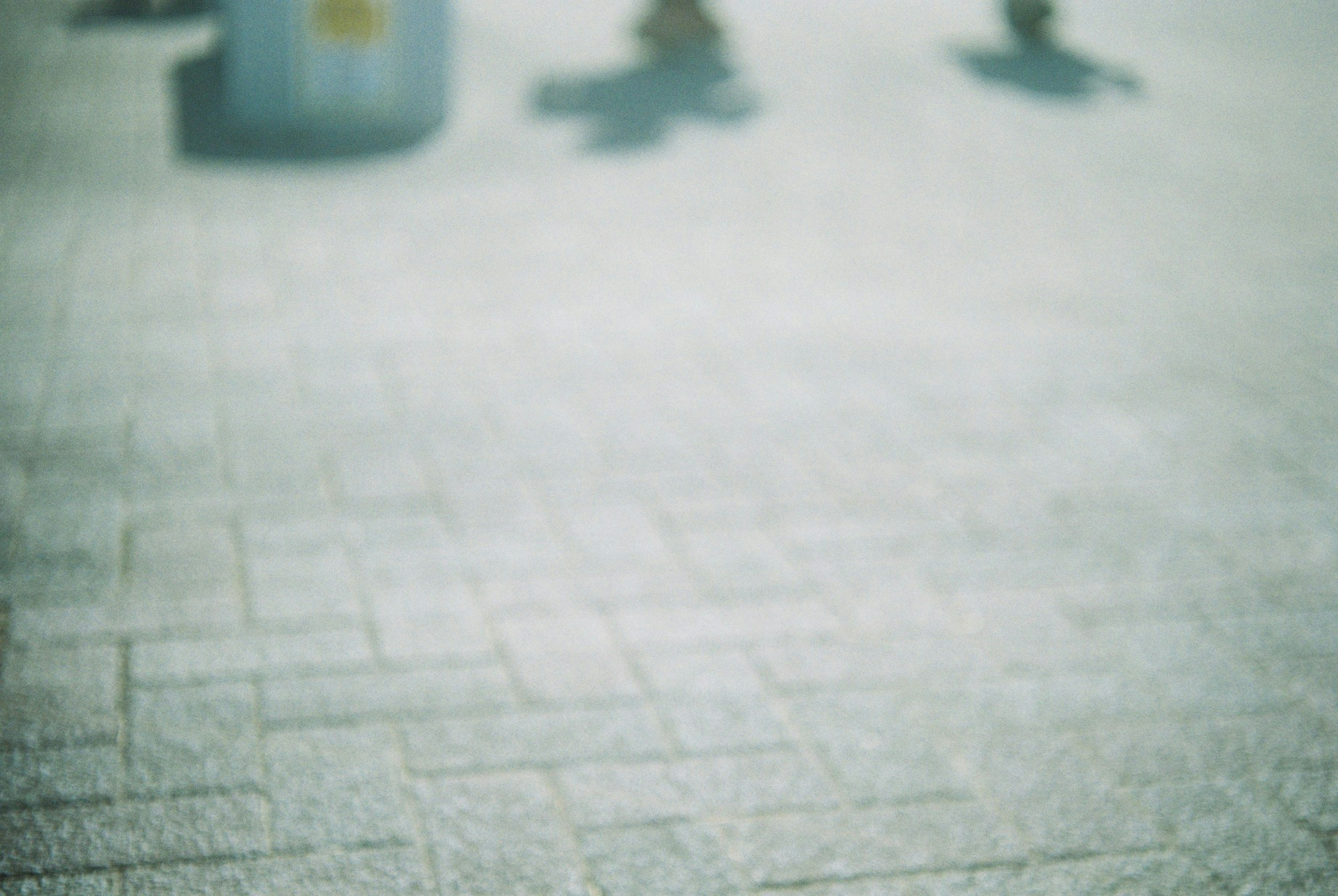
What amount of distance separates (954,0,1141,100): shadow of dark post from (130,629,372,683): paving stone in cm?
942

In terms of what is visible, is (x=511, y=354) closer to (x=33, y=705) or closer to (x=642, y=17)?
(x=33, y=705)

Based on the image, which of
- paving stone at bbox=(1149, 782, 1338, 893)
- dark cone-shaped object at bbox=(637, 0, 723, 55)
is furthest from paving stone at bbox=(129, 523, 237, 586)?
dark cone-shaped object at bbox=(637, 0, 723, 55)

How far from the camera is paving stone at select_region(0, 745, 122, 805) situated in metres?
2.95

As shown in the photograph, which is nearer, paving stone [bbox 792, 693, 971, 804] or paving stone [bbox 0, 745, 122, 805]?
paving stone [bbox 0, 745, 122, 805]

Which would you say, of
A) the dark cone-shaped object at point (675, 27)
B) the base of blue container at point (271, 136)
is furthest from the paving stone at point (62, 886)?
the dark cone-shaped object at point (675, 27)

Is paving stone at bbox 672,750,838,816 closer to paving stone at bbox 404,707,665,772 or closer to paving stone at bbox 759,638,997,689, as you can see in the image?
paving stone at bbox 404,707,665,772

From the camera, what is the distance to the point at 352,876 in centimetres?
280

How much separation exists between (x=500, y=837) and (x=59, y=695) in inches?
51.3

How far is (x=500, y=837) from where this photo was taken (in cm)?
294

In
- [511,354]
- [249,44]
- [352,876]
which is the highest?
[249,44]

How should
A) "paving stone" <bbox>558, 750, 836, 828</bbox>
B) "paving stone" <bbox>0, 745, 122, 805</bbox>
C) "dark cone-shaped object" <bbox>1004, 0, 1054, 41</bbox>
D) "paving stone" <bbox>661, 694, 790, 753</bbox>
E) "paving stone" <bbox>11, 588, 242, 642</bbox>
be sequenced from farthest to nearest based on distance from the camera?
"dark cone-shaped object" <bbox>1004, 0, 1054, 41</bbox> < "paving stone" <bbox>11, 588, 242, 642</bbox> < "paving stone" <bbox>661, 694, 790, 753</bbox> < "paving stone" <bbox>558, 750, 836, 828</bbox> < "paving stone" <bbox>0, 745, 122, 805</bbox>

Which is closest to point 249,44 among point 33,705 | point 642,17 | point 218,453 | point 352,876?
point 642,17

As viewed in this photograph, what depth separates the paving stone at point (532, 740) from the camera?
319 cm

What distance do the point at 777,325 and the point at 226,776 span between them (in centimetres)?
373
